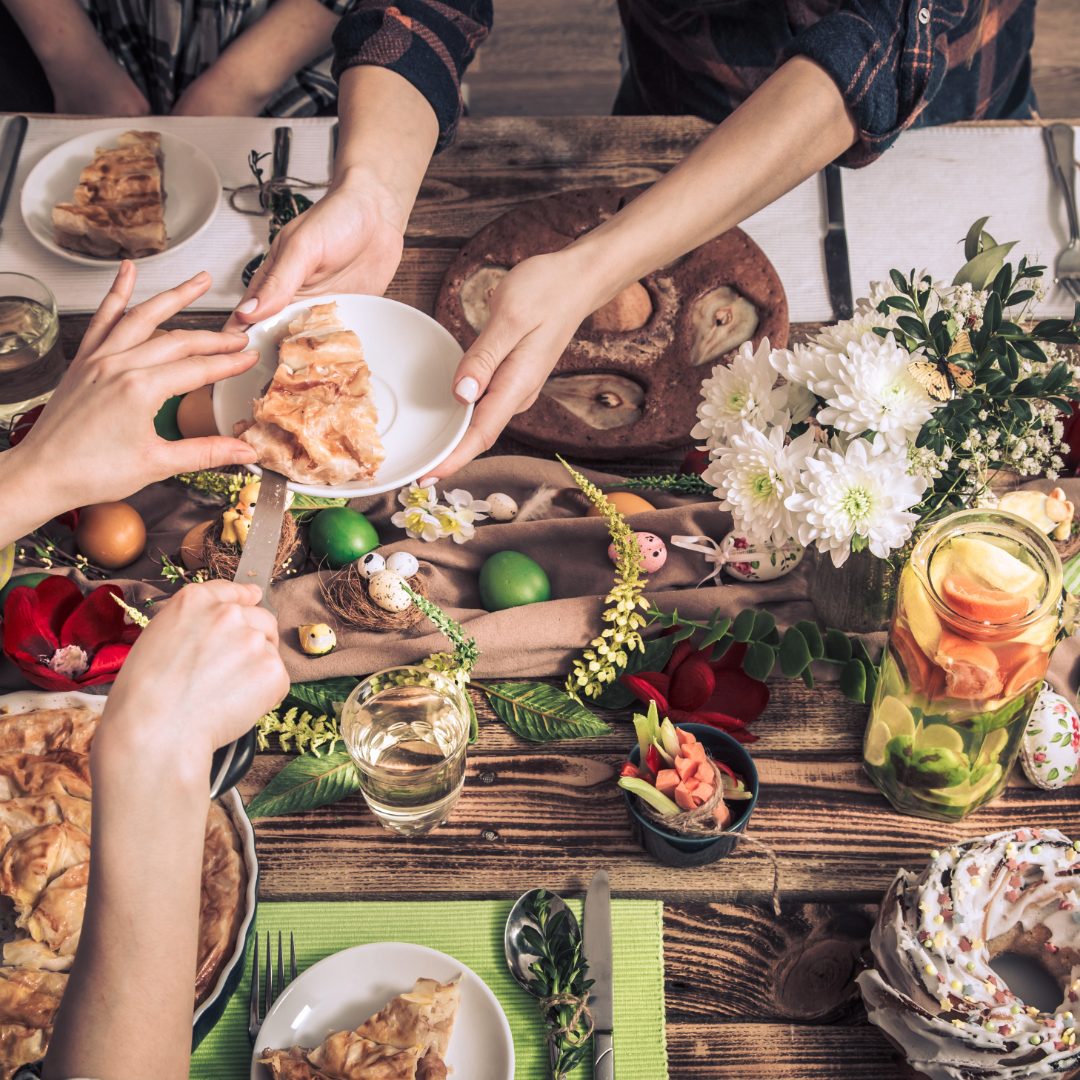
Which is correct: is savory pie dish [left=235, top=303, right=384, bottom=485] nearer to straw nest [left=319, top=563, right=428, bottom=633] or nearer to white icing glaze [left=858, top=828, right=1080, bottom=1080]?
straw nest [left=319, top=563, right=428, bottom=633]

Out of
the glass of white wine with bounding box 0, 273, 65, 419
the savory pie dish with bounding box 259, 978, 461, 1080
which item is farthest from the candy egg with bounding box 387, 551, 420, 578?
the glass of white wine with bounding box 0, 273, 65, 419

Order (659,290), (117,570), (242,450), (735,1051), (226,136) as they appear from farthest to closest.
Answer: (226,136)
(659,290)
(117,570)
(242,450)
(735,1051)

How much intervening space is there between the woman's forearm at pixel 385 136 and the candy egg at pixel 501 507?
0.45 m

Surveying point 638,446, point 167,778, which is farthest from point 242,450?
point 638,446

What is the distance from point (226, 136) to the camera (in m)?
1.69

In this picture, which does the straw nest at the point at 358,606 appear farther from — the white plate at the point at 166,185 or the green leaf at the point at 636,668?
the white plate at the point at 166,185

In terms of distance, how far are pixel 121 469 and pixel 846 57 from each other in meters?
1.03

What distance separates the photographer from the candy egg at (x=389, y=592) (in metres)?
1.16

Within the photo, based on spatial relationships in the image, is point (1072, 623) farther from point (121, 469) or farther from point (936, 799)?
point (121, 469)

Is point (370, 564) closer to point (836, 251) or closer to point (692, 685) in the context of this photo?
point (692, 685)

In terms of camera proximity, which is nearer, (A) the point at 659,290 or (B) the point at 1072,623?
(B) the point at 1072,623

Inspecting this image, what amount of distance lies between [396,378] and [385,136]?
16.3 inches

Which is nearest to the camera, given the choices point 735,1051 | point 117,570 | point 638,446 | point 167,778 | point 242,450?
point 167,778

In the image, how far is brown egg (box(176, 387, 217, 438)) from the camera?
4.29 feet
